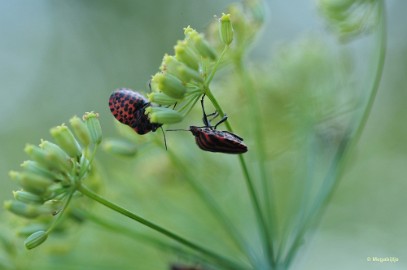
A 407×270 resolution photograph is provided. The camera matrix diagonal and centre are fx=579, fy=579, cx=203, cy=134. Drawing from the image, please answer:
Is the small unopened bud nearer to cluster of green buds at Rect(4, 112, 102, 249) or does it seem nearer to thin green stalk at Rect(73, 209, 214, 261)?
cluster of green buds at Rect(4, 112, 102, 249)

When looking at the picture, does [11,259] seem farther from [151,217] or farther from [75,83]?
[75,83]

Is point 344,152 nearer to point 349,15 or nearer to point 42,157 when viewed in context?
point 349,15

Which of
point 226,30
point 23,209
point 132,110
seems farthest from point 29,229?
point 226,30

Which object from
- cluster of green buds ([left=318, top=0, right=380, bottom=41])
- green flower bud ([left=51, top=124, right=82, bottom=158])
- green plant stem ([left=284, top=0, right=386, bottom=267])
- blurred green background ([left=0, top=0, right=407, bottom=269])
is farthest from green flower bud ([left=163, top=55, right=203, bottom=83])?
cluster of green buds ([left=318, top=0, right=380, bottom=41])

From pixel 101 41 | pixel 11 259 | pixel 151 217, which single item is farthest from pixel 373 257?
pixel 101 41

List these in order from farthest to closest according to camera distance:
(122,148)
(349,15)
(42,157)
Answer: (349,15), (122,148), (42,157)

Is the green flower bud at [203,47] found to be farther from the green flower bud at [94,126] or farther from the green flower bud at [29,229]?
the green flower bud at [29,229]
